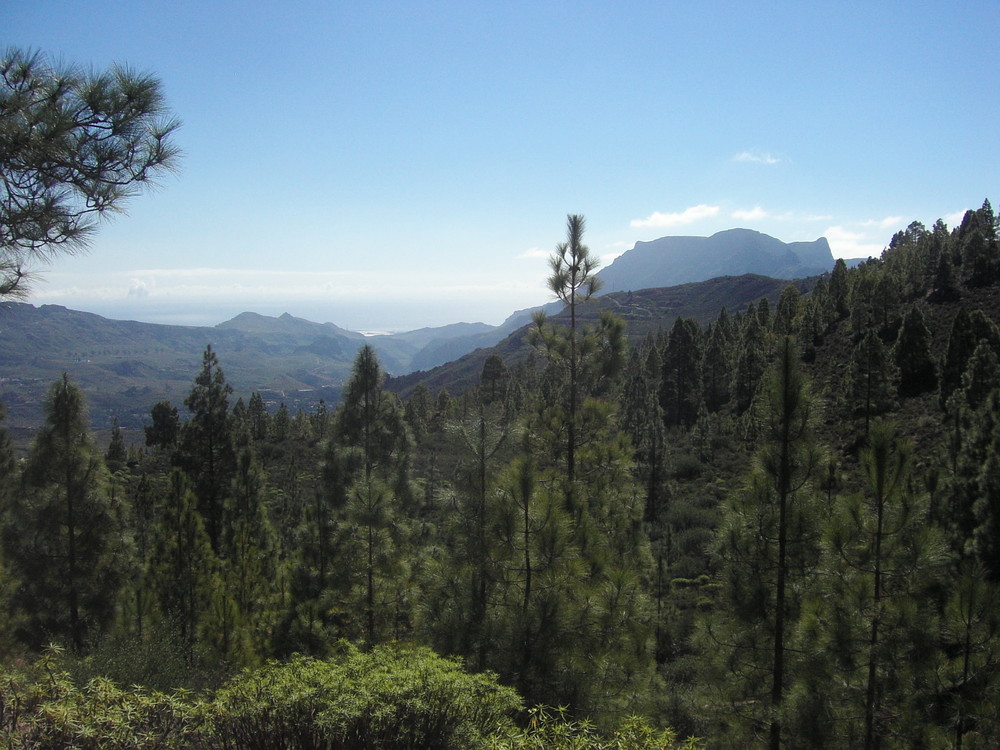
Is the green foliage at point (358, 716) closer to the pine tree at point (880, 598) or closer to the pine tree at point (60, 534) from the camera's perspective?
the pine tree at point (880, 598)

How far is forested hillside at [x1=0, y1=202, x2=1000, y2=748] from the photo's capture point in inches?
183

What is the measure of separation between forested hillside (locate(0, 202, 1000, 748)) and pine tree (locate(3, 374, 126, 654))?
1.7 inches

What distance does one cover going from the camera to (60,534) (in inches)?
431

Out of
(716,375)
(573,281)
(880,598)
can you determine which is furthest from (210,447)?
(716,375)

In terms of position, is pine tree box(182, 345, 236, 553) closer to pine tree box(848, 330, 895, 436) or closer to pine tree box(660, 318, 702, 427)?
pine tree box(848, 330, 895, 436)

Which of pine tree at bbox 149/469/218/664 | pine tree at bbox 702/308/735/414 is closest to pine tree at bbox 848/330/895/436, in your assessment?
pine tree at bbox 702/308/735/414

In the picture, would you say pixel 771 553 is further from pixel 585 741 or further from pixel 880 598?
pixel 585 741

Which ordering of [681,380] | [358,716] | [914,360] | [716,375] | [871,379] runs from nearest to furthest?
[358,716]
[871,379]
[914,360]
[681,380]
[716,375]

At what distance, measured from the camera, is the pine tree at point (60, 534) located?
10.8 m

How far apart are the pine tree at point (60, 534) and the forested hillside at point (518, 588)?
4 centimetres

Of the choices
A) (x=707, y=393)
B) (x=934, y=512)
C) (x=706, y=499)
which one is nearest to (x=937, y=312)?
(x=707, y=393)

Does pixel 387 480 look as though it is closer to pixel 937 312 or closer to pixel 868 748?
pixel 868 748

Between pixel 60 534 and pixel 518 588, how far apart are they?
959cm

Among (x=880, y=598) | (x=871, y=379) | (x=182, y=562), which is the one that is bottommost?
(x=182, y=562)
